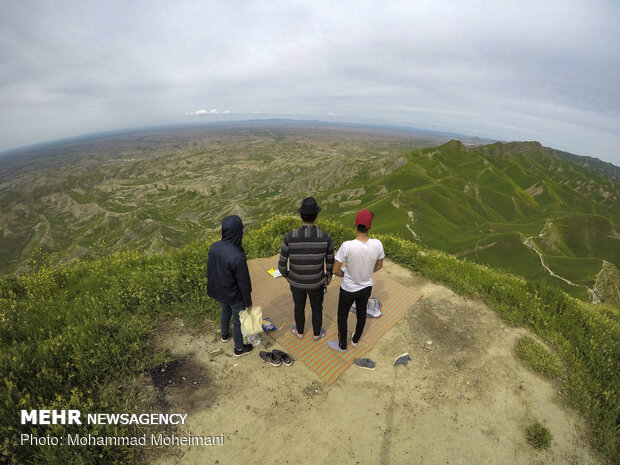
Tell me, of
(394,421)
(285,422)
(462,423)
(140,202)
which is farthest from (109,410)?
(140,202)

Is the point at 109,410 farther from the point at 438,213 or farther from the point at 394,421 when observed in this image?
the point at 438,213

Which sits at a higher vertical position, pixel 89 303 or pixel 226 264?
pixel 226 264

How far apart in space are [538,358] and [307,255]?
547 centimetres

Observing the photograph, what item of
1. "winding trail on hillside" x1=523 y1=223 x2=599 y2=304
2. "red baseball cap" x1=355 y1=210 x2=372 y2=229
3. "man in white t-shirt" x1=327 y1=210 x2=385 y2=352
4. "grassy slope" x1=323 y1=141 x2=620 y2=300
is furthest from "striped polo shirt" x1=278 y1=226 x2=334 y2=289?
"grassy slope" x1=323 y1=141 x2=620 y2=300

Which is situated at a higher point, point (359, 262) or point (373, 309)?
point (359, 262)

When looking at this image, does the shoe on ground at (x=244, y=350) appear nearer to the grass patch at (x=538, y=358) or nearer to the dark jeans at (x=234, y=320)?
the dark jeans at (x=234, y=320)

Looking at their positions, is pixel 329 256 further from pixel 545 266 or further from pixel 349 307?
pixel 545 266

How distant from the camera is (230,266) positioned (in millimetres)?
4801

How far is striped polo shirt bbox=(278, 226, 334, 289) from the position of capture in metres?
4.97

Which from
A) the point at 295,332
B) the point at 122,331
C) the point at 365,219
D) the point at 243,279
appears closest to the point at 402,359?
the point at 295,332

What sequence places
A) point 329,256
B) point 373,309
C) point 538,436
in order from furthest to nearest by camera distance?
1. point 373,309
2. point 329,256
3. point 538,436

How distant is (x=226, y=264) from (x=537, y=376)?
21.7 ft

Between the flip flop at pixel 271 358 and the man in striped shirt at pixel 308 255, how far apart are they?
1266 mm

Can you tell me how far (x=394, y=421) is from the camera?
4.60 m
